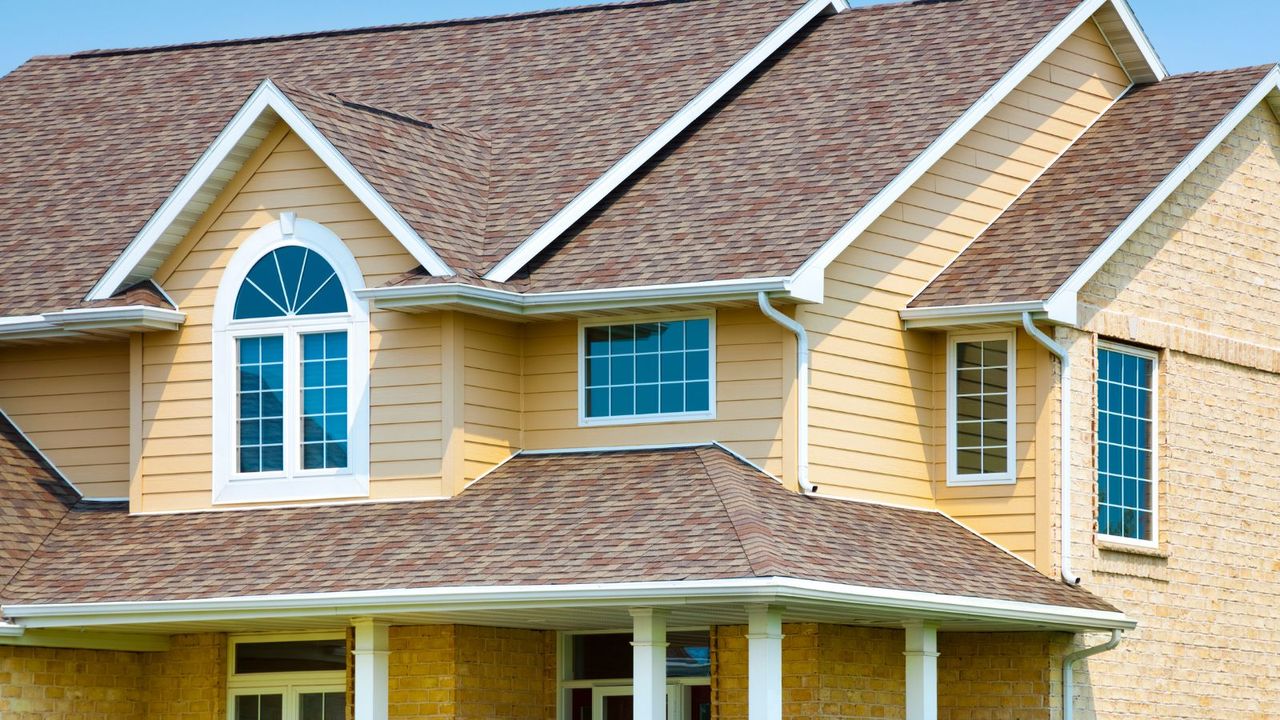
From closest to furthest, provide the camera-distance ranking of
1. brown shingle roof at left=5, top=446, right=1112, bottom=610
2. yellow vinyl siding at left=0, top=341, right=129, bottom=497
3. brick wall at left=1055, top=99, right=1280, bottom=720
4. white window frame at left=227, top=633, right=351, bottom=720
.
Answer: brown shingle roof at left=5, top=446, right=1112, bottom=610 → white window frame at left=227, top=633, right=351, bottom=720 → brick wall at left=1055, top=99, right=1280, bottom=720 → yellow vinyl siding at left=0, top=341, right=129, bottom=497

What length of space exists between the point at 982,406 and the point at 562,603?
19.5 ft

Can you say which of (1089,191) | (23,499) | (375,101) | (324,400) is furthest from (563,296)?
(1089,191)

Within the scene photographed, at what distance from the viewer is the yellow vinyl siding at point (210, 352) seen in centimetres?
2177

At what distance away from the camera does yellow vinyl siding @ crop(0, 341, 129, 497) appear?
23.5 m

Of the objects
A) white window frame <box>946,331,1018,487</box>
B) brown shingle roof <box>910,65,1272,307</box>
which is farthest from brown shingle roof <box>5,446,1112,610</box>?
brown shingle roof <box>910,65,1272,307</box>

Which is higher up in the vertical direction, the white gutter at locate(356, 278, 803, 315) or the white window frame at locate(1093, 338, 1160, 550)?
the white gutter at locate(356, 278, 803, 315)

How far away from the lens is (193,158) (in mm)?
25594

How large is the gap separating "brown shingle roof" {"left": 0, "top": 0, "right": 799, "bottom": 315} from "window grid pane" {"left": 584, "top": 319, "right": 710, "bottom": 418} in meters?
1.41

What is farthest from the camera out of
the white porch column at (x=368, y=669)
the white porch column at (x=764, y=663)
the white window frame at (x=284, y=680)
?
the white window frame at (x=284, y=680)

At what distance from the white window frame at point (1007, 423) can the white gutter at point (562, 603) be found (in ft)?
5.77

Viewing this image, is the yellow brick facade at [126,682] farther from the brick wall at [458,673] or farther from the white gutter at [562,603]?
the brick wall at [458,673]

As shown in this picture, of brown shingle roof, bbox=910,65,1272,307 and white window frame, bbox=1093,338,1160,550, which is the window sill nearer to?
white window frame, bbox=1093,338,1160,550

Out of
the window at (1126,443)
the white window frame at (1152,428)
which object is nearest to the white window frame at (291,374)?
the white window frame at (1152,428)

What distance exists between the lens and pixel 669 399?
22141 millimetres
